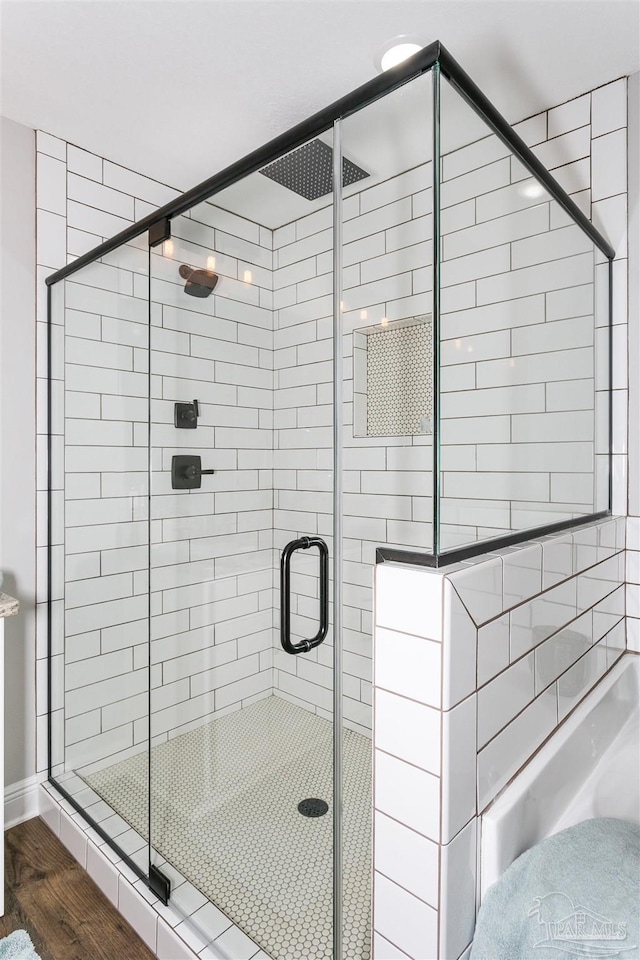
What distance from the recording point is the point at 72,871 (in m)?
1.72

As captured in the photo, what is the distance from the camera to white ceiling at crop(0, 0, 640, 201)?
1.47 m

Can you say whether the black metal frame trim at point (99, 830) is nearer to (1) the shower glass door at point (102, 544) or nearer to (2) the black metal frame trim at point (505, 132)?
(1) the shower glass door at point (102, 544)

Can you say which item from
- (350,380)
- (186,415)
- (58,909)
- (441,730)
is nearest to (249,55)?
(186,415)

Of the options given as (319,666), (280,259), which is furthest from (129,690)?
(280,259)

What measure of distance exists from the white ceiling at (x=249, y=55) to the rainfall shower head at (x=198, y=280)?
0.69 m

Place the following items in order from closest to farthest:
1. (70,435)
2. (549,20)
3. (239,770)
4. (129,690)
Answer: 1. (239,770)
2. (549,20)
3. (129,690)
4. (70,435)

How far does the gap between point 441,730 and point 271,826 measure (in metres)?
0.64

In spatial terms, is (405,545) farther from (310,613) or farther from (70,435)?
(70,435)

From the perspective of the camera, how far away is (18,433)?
196 cm

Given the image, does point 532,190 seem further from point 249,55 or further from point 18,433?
point 18,433

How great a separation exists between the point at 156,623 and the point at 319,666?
686 mm

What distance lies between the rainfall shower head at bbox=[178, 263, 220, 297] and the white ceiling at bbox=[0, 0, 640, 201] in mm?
688

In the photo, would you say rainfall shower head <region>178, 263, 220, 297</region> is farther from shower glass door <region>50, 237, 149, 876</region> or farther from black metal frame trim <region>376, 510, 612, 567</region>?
black metal frame trim <region>376, 510, 612, 567</region>

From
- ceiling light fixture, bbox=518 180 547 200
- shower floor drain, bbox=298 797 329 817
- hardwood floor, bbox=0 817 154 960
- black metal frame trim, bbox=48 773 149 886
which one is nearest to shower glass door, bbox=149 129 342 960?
shower floor drain, bbox=298 797 329 817
